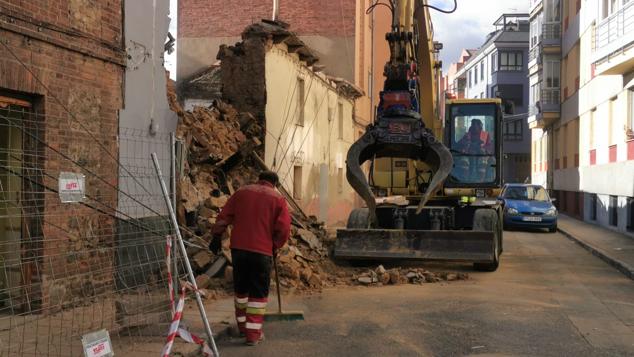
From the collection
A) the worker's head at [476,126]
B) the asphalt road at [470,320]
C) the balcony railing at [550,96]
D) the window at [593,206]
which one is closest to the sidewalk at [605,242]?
the window at [593,206]

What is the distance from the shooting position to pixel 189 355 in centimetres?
582

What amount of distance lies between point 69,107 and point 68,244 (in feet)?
5.11

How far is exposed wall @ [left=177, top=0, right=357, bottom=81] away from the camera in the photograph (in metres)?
25.3

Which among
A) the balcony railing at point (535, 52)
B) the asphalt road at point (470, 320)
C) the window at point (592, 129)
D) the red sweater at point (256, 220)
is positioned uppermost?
the balcony railing at point (535, 52)

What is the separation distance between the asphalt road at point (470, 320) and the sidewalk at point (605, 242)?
166 cm

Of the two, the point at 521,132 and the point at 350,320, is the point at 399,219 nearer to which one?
the point at 350,320

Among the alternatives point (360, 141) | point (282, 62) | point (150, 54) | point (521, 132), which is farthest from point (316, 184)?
point (521, 132)

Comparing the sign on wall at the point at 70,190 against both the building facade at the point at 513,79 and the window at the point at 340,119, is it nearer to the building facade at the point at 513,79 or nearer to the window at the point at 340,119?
the window at the point at 340,119

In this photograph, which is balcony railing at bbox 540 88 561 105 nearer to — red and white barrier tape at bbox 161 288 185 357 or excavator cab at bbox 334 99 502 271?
excavator cab at bbox 334 99 502 271

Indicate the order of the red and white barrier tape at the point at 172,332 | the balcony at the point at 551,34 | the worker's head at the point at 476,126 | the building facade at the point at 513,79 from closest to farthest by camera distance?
the red and white barrier tape at the point at 172,332, the worker's head at the point at 476,126, the balcony at the point at 551,34, the building facade at the point at 513,79

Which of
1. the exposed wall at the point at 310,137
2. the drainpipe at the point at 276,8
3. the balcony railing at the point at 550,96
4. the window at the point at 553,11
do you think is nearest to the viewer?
the exposed wall at the point at 310,137

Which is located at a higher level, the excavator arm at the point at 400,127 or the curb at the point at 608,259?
the excavator arm at the point at 400,127

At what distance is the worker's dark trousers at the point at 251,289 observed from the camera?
6.52 m

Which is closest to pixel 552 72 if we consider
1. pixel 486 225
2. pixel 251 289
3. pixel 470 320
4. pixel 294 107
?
pixel 294 107
